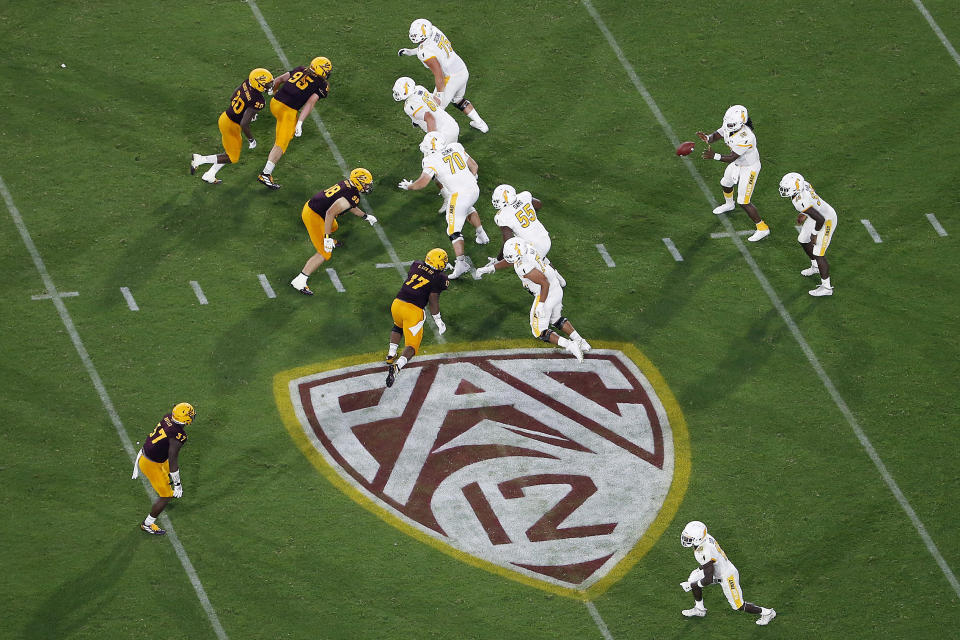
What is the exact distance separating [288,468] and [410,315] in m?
2.33

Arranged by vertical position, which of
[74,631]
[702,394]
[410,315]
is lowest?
[702,394]

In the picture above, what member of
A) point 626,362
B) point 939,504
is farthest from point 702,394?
point 939,504

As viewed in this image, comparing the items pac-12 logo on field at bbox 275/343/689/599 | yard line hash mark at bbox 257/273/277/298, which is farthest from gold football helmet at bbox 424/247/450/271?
yard line hash mark at bbox 257/273/277/298

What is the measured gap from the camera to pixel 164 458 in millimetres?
15672

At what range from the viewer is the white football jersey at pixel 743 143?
19016mm

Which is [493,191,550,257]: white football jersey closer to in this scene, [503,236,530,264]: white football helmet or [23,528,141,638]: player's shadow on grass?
[503,236,530,264]: white football helmet

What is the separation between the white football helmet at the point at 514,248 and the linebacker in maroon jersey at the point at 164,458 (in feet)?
14.0

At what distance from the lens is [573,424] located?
17.6 meters

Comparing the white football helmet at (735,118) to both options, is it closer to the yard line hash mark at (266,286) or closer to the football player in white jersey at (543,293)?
the football player in white jersey at (543,293)

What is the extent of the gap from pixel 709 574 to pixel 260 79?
8609 millimetres

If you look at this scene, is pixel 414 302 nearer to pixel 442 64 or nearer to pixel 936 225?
pixel 442 64

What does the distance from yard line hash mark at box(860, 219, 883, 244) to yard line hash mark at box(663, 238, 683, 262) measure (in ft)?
8.69

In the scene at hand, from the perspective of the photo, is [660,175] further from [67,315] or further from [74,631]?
[74,631]

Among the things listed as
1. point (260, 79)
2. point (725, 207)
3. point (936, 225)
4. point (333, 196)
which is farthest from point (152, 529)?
point (936, 225)
